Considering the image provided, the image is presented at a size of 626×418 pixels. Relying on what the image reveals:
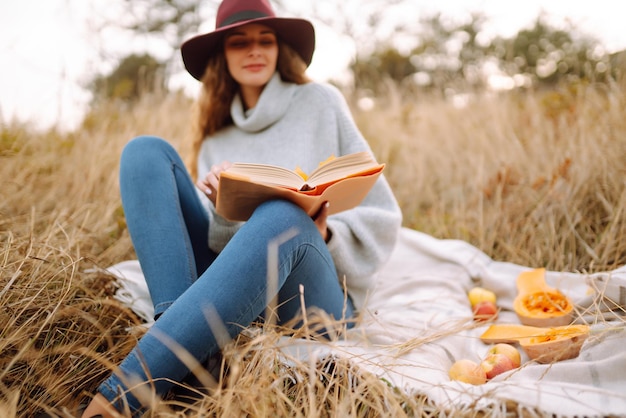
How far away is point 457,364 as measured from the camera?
133 cm

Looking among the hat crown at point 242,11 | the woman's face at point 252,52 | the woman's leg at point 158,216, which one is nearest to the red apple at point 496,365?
the woman's leg at point 158,216

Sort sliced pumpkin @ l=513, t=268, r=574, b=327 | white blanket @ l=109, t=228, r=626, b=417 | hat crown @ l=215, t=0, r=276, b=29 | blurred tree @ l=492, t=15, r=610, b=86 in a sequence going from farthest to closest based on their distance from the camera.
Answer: blurred tree @ l=492, t=15, r=610, b=86 → hat crown @ l=215, t=0, r=276, b=29 → sliced pumpkin @ l=513, t=268, r=574, b=327 → white blanket @ l=109, t=228, r=626, b=417

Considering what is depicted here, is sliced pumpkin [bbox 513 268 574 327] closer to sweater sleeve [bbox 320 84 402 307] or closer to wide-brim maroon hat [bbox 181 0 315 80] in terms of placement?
sweater sleeve [bbox 320 84 402 307]

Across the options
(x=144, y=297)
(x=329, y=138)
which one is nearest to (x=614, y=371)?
(x=329, y=138)

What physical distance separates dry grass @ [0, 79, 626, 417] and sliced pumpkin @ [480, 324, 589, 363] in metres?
0.41

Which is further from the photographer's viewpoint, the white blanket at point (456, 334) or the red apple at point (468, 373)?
the red apple at point (468, 373)

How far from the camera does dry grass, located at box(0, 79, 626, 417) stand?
115 cm

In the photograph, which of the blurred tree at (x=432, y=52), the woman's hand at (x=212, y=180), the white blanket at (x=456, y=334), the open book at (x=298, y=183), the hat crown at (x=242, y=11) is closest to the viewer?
the white blanket at (x=456, y=334)

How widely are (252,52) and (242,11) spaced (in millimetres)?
158

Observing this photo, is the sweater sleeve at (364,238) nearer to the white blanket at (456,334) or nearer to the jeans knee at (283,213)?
the white blanket at (456,334)

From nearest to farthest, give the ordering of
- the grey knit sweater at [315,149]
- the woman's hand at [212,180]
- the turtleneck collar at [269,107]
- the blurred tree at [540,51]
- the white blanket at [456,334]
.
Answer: the white blanket at [456,334], the woman's hand at [212,180], the grey knit sweater at [315,149], the turtleneck collar at [269,107], the blurred tree at [540,51]

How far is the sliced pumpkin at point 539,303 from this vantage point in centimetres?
158

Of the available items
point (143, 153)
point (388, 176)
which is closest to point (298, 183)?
point (143, 153)

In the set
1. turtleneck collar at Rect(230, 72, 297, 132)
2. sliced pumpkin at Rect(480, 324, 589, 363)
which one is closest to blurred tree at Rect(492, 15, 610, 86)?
turtleneck collar at Rect(230, 72, 297, 132)
